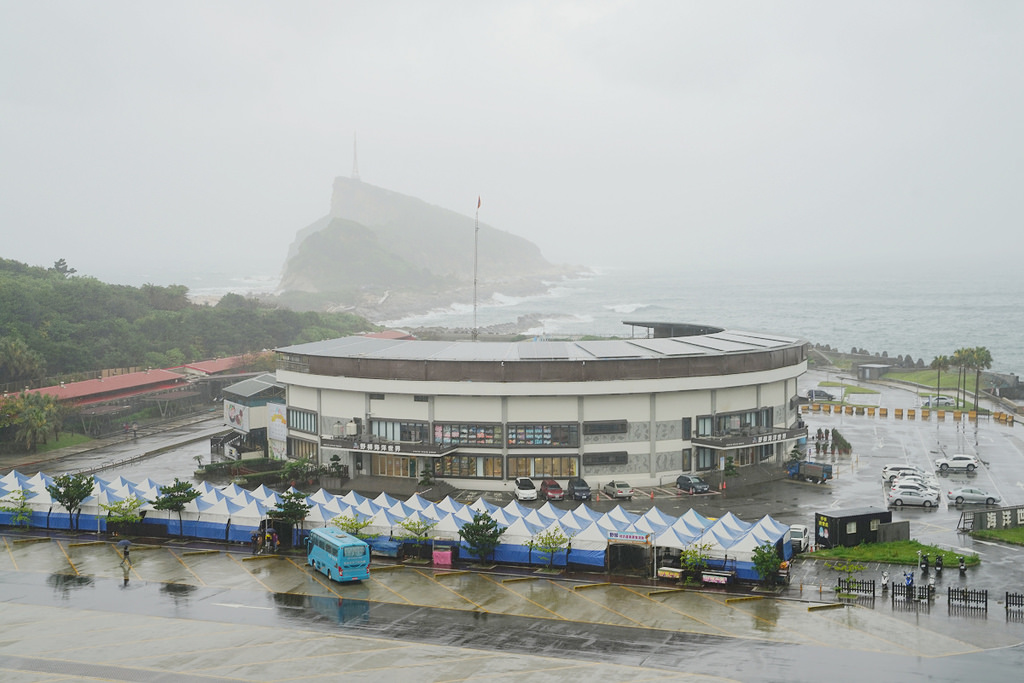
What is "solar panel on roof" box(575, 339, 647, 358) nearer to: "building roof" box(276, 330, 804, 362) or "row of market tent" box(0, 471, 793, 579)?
"building roof" box(276, 330, 804, 362)

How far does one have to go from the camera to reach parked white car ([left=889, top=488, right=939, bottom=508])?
6047cm

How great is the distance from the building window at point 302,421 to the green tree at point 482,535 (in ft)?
94.4

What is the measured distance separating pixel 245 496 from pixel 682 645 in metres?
30.6

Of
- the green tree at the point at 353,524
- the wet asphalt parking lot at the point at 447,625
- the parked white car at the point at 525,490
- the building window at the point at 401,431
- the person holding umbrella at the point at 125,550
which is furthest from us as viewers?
the building window at the point at 401,431

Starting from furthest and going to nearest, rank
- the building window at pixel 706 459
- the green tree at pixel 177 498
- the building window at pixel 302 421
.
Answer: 1. the building window at pixel 302 421
2. the building window at pixel 706 459
3. the green tree at pixel 177 498

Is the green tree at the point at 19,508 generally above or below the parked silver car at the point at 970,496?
below

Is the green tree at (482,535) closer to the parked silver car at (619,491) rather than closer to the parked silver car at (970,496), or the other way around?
the parked silver car at (619,491)

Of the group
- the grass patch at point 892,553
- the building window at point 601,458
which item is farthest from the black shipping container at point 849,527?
the building window at point 601,458

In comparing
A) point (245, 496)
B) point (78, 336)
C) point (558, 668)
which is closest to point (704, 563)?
point (558, 668)

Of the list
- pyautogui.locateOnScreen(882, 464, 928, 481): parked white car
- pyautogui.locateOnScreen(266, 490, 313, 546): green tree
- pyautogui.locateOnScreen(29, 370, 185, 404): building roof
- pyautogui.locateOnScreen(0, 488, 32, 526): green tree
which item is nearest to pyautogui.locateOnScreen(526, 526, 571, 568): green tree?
pyautogui.locateOnScreen(266, 490, 313, 546): green tree

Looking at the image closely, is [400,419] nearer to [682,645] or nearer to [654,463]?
[654,463]

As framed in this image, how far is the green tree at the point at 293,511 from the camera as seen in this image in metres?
51.3

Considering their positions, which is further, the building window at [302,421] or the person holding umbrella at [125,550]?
the building window at [302,421]

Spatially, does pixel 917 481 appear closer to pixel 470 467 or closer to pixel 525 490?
pixel 525 490
